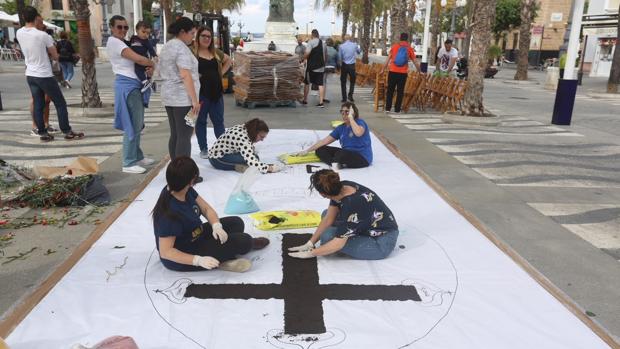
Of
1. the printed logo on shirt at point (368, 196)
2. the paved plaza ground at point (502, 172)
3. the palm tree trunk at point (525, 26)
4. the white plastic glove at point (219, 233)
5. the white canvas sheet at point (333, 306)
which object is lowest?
the paved plaza ground at point (502, 172)

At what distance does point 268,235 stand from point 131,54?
2.70m

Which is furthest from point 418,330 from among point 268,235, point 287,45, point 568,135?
point 287,45

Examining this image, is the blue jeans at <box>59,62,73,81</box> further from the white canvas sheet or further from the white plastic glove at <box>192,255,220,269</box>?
the white plastic glove at <box>192,255,220,269</box>

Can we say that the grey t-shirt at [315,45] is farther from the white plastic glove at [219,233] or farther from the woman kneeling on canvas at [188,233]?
the white plastic glove at [219,233]

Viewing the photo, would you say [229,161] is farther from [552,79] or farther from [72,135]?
[552,79]

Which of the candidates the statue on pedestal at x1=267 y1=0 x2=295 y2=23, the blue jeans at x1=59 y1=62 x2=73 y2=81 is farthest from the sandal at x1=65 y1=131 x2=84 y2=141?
the statue on pedestal at x1=267 y1=0 x2=295 y2=23

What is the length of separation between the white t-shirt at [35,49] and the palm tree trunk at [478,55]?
7.82 metres

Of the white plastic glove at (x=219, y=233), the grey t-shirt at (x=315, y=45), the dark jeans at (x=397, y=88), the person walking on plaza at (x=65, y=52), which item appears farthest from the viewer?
the person walking on plaza at (x=65, y=52)

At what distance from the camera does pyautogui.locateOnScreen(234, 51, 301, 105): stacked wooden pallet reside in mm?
11094

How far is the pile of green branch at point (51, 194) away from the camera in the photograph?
4.53 metres

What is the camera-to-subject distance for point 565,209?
16.5 ft

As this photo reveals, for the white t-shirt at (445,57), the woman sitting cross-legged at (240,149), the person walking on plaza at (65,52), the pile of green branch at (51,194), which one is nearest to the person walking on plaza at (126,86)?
the woman sitting cross-legged at (240,149)

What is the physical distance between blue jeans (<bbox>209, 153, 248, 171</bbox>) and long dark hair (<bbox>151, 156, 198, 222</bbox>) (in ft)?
9.06

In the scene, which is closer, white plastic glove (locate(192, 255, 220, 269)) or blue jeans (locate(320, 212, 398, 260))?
white plastic glove (locate(192, 255, 220, 269))
